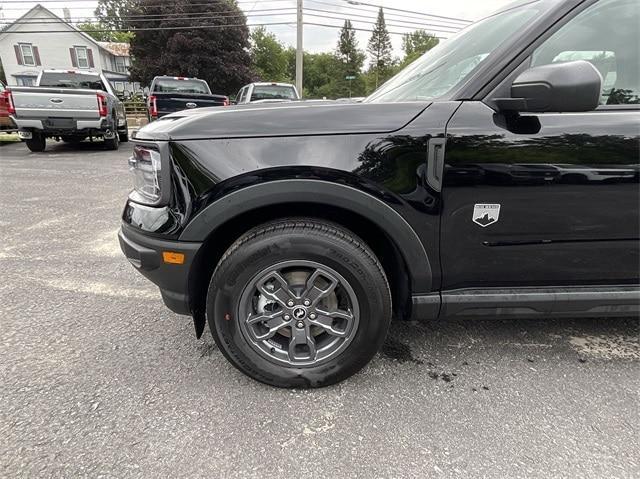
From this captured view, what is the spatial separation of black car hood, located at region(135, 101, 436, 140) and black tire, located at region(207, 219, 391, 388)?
1.40 ft

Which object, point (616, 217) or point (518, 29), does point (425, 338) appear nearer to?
point (616, 217)

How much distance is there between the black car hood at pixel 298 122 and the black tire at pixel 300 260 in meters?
0.43

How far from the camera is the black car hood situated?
5.84 ft

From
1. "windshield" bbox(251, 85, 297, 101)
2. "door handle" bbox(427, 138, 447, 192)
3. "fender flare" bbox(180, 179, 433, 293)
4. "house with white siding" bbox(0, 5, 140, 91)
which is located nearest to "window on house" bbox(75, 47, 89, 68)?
"house with white siding" bbox(0, 5, 140, 91)

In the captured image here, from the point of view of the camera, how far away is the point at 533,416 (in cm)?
184

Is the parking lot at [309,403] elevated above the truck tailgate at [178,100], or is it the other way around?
the truck tailgate at [178,100]

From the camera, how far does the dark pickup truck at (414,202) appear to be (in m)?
1.77

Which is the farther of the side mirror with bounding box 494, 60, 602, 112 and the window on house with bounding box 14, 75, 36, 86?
the window on house with bounding box 14, 75, 36, 86

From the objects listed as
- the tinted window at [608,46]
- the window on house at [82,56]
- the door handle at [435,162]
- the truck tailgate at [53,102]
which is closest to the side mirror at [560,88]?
the tinted window at [608,46]

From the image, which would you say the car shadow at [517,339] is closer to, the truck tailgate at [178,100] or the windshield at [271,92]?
the truck tailgate at [178,100]

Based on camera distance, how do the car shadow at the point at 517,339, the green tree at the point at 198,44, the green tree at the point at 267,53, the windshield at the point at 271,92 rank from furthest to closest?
the green tree at the point at 267,53
the green tree at the point at 198,44
the windshield at the point at 271,92
the car shadow at the point at 517,339

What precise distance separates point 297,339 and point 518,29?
179 cm

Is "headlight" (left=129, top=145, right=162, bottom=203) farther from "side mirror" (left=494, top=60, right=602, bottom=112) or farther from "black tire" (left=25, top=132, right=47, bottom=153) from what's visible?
"black tire" (left=25, top=132, right=47, bottom=153)

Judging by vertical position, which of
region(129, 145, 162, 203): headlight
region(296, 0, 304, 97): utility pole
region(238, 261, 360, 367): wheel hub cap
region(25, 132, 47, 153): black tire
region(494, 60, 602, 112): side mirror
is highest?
→ region(296, 0, 304, 97): utility pole
